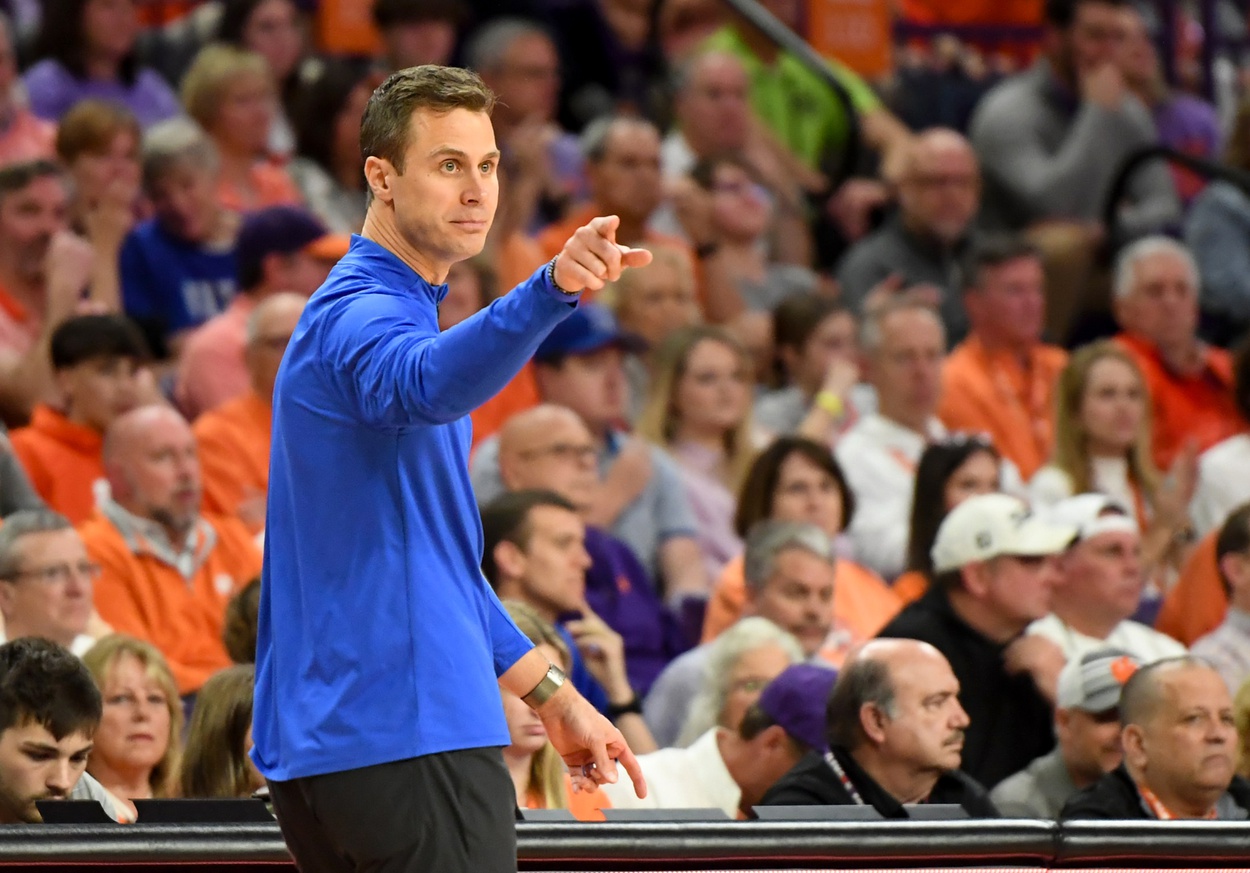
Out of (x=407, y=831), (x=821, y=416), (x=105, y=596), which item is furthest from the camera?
(x=821, y=416)

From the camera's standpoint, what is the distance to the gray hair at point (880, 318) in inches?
300

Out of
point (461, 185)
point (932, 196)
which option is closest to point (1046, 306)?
point (932, 196)

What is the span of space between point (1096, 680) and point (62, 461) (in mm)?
2958

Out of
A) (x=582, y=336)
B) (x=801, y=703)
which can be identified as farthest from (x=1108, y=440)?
(x=801, y=703)

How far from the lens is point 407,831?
229 cm

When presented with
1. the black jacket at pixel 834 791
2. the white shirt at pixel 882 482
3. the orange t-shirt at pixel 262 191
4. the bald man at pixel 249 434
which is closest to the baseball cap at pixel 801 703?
the black jacket at pixel 834 791

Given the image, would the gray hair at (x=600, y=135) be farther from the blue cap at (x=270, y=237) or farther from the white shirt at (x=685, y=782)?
the white shirt at (x=685, y=782)

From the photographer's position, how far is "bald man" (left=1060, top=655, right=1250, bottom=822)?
4750mm

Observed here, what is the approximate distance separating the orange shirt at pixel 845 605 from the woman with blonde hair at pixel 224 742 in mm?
2000

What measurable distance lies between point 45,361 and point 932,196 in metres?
3.82

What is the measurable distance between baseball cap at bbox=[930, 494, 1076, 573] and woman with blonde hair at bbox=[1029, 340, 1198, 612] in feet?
4.21

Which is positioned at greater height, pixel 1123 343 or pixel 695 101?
pixel 695 101

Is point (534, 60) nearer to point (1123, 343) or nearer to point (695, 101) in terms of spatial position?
point (695, 101)

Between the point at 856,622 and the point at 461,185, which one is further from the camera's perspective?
the point at 856,622
